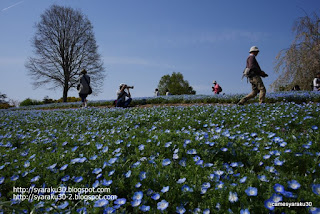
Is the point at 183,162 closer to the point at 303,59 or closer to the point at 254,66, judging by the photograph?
the point at 254,66

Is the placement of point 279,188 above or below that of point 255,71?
below

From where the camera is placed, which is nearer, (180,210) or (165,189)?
(180,210)

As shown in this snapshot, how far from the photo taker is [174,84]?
48344 millimetres

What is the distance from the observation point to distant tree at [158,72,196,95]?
48062 millimetres

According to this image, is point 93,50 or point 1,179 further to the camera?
point 93,50

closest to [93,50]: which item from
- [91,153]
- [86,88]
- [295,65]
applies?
[86,88]

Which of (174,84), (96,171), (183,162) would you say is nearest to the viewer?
(96,171)

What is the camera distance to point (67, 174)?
8.16 feet

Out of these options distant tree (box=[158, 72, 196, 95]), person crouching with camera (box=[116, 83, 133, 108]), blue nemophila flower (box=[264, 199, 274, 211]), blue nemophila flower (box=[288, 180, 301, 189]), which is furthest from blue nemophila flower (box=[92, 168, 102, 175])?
distant tree (box=[158, 72, 196, 95])

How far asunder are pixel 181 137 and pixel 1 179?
2445 mm

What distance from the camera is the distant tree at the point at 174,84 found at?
4806 cm

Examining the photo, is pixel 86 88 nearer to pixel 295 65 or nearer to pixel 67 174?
pixel 67 174

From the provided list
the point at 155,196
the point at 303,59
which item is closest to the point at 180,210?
the point at 155,196

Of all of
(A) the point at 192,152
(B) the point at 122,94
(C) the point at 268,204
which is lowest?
(C) the point at 268,204
